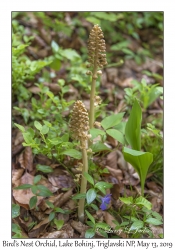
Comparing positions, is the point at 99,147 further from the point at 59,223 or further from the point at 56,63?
the point at 56,63

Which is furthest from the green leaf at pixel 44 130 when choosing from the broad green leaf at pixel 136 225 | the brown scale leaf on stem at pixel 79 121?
the broad green leaf at pixel 136 225

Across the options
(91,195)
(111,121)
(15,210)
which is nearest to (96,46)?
(111,121)

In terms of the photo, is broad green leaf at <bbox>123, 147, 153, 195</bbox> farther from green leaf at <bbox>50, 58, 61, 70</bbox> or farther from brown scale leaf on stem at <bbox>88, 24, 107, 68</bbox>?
green leaf at <bbox>50, 58, 61, 70</bbox>

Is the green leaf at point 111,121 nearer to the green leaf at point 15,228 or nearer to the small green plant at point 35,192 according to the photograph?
the small green plant at point 35,192

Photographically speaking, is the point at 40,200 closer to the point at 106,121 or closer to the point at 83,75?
the point at 106,121

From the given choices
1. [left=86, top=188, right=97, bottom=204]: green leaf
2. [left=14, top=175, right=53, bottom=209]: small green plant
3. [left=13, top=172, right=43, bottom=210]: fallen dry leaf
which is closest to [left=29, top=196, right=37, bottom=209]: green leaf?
[left=14, top=175, right=53, bottom=209]: small green plant

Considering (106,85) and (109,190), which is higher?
(106,85)

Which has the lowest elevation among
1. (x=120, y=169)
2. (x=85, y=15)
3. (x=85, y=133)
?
(x=120, y=169)

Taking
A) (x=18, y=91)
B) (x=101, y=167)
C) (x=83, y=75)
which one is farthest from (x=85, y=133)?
(x=83, y=75)
